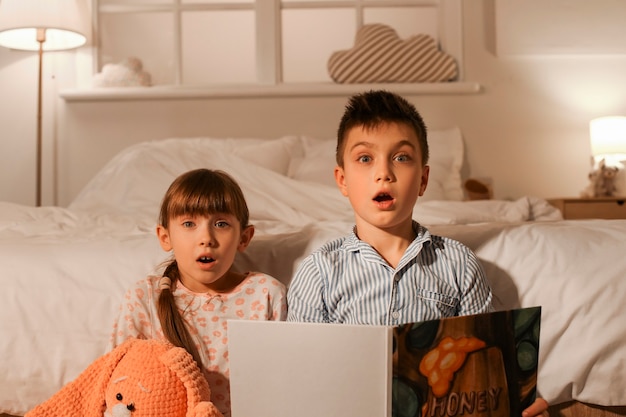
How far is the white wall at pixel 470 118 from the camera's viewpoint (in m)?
3.04

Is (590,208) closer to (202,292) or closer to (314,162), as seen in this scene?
(314,162)

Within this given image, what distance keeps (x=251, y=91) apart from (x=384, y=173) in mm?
2104

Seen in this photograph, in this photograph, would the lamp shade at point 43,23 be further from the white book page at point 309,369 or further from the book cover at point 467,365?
the book cover at point 467,365

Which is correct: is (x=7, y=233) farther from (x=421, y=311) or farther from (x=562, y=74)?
(x=562, y=74)

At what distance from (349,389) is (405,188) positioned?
0.34 m

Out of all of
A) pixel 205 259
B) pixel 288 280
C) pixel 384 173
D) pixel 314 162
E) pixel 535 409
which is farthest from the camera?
pixel 314 162

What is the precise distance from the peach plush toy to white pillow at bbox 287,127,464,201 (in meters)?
1.44

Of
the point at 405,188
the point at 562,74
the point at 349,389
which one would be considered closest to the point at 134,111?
the point at 562,74

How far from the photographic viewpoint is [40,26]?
8.63 feet

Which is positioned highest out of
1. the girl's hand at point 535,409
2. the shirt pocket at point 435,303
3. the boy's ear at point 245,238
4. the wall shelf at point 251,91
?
the wall shelf at point 251,91

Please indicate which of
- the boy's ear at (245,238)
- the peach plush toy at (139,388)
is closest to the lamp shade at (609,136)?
the boy's ear at (245,238)

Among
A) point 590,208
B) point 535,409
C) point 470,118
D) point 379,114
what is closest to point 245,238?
point 379,114

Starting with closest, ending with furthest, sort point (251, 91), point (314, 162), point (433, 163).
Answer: point (314, 162) < point (433, 163) < point (251, 91)

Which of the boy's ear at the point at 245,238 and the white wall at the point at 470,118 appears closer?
the boy's ear at the point at 245,238
